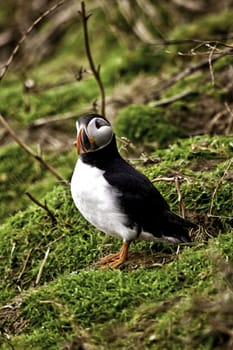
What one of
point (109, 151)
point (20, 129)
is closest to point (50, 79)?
point (20, 129)

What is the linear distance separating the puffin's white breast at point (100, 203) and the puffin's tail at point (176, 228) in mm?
190

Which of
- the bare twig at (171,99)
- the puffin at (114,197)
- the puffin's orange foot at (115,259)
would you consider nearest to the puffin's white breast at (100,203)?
the puffin at (114,197)

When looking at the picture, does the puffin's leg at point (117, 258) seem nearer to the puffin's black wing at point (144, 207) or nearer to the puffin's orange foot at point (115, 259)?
the puffin's orange foot at point (115, 259)

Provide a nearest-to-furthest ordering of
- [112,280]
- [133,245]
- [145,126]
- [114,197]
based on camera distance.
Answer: [112,280]
[114,197]
[133,245]
[145,126]

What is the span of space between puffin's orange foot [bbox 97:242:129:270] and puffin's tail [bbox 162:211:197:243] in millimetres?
238

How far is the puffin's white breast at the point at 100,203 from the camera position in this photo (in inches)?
162

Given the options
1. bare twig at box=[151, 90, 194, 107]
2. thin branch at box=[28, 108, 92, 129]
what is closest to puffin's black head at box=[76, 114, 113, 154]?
bare twig at box=[151, 90, 194, 107]

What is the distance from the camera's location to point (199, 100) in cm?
701

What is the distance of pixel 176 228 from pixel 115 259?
42 centimetres

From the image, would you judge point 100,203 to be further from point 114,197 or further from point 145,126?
point 145,126

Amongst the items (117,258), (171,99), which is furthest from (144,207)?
(171,99)

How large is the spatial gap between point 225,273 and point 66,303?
89 centimetres

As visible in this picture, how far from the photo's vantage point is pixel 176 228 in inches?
166

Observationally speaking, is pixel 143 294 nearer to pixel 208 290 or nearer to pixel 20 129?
pixel 208 290
